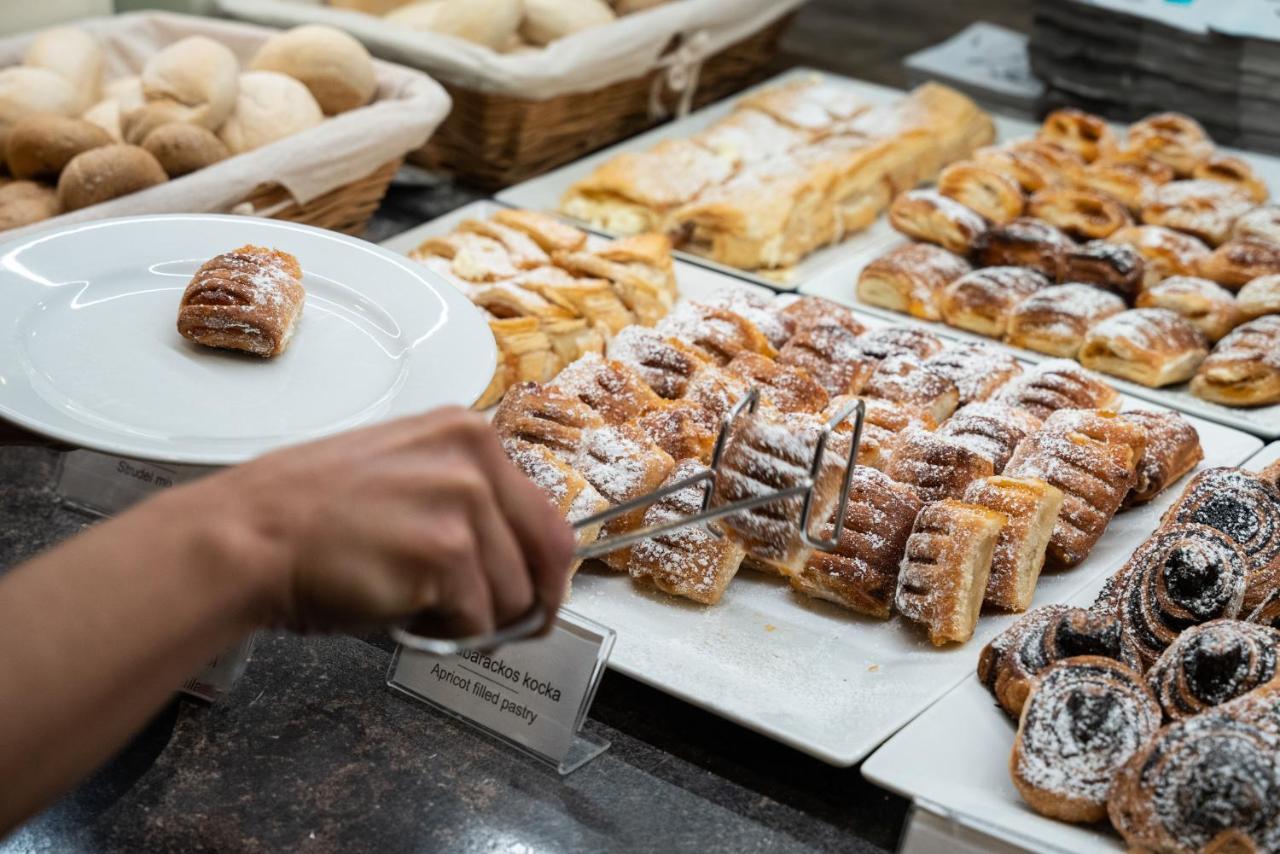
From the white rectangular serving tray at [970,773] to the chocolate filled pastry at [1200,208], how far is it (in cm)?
175

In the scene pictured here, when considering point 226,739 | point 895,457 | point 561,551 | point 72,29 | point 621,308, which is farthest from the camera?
point 72,29

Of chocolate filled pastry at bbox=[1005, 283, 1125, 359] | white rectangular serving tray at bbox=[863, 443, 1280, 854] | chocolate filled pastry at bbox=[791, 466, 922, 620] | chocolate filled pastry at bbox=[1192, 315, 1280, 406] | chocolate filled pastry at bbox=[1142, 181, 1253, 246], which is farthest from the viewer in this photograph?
chocolate filled pastry at bbox=[1142, 181, 1253, 246]

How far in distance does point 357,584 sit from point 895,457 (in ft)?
4.46

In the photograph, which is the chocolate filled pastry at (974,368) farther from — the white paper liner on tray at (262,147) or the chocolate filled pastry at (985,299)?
the white paper liner on tray at (262,147)

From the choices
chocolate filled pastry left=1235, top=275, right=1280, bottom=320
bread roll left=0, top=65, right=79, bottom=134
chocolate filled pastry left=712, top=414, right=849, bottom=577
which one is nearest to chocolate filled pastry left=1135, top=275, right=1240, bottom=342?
chocolate filled pastry left=1235, top=275, right=1280, bottom=320

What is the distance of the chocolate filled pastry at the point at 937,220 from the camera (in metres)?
2.98

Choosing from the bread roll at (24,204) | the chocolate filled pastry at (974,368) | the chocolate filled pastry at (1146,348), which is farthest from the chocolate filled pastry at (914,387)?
the bread roll at (24,204)

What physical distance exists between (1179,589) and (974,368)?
2.63 feet

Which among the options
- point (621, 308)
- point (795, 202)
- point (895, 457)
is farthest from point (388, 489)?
point (795, 202)

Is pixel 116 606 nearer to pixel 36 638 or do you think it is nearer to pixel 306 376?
pixel 36 638

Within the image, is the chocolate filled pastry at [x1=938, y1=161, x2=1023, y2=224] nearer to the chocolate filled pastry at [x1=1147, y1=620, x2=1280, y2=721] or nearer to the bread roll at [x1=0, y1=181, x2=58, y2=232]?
the chocolate filled pastry at [x1=1147, y1=620, x2=1280, y2=721]

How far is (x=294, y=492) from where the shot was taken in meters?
0.80

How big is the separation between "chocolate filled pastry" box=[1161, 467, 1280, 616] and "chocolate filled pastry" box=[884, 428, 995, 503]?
280mm

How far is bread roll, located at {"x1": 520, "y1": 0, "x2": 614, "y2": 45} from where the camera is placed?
11.1ft
